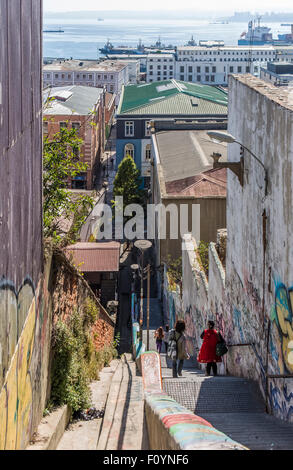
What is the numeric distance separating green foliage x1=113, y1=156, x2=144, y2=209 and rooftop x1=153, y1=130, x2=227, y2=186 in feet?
9.53

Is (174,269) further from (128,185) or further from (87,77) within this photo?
(87,77)

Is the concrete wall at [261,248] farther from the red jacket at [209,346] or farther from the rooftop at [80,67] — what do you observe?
the rooftop at [80,67]

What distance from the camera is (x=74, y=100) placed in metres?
56.3

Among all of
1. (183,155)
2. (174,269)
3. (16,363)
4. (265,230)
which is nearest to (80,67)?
(183,155)

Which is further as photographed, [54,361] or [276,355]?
[54,361]

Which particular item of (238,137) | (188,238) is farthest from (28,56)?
(188,238)

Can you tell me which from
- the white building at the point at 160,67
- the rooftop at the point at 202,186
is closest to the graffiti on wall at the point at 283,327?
the rooftop at the point at 202,186

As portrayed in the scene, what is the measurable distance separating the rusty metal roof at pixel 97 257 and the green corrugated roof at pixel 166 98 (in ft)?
86.7

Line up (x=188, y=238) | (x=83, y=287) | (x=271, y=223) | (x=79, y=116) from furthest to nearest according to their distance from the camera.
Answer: (x=79, y=116) < (x=188, y=238) < (x=83, y=287) < (x=271, y=223)

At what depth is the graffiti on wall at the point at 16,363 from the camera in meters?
6.43

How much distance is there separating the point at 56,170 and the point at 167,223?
18514 millimetres

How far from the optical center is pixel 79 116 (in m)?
49.4

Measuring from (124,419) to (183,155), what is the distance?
2967 centimetres

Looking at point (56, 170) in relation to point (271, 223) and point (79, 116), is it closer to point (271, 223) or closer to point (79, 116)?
point (271, 223)
